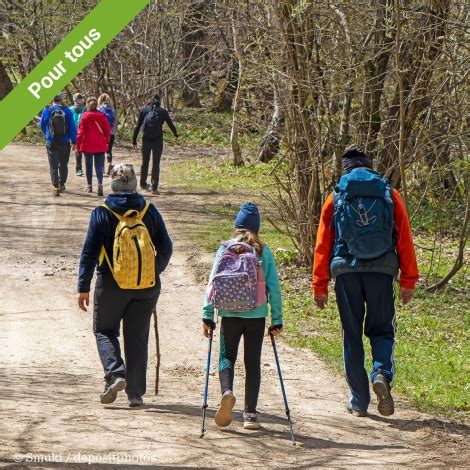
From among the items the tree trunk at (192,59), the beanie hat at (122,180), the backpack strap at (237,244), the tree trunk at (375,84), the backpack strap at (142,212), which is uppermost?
the tree trunk at (192,59)

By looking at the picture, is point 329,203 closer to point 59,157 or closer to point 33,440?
point 33,440

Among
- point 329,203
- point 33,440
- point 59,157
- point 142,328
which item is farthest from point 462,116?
point 59,157

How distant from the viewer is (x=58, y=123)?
2020 centimetres

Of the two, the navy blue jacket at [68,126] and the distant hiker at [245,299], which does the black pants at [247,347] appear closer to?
the distant hiker at [245,299]

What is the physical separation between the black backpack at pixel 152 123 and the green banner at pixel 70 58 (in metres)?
1.68

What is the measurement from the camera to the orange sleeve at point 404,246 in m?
7.96

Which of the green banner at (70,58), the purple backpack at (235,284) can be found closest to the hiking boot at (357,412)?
the purple backpack at (235,284)

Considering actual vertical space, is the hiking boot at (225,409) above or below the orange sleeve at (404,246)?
below

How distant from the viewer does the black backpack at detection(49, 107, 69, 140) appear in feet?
66.1

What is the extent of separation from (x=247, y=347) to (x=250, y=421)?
52 centimetres

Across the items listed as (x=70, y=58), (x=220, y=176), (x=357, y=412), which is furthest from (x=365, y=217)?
(x=220, y=176)

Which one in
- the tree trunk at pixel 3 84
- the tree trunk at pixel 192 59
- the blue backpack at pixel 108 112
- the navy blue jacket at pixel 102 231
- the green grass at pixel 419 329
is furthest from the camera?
the tree trunk at pixel 192 59

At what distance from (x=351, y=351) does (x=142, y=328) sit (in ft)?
5.23

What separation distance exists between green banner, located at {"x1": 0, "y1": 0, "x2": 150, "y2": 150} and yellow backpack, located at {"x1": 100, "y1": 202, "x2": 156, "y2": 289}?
730cm
